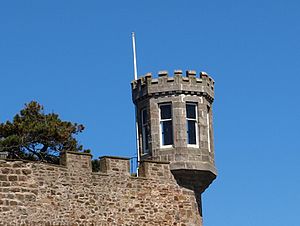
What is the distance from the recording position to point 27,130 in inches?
1908

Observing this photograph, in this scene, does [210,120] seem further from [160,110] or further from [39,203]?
[39,203]

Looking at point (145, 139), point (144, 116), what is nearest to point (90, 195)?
point (145, 139)

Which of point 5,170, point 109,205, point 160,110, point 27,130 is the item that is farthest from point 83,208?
point 27,130

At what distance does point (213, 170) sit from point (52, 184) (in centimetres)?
748

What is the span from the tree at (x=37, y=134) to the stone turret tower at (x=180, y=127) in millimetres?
9888

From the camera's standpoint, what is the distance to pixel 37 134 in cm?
4862

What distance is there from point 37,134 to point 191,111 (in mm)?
12253

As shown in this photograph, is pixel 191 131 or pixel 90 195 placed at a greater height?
pixel 191 131

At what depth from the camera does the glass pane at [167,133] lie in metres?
38.5

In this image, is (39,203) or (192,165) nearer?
(39,203)

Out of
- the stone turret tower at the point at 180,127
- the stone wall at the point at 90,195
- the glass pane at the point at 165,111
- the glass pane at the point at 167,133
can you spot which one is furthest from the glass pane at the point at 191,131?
the stone wall at the point at 90,195

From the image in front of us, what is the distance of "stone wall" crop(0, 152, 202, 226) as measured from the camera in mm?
33562

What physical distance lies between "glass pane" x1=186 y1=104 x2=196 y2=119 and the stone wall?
2.47m

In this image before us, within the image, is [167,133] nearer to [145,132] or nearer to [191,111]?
[145,132]
